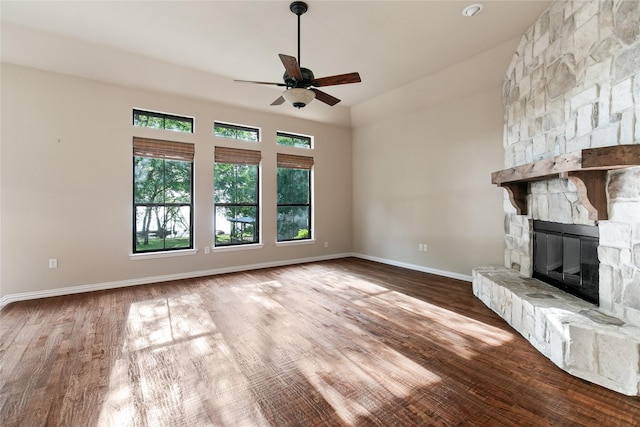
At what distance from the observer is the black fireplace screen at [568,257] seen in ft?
8.47

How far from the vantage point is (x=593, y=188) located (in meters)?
2.31

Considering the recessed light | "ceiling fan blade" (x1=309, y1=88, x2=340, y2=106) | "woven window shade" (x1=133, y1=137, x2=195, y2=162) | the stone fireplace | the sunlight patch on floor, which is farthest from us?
"woven window shade" (x1=133, y1=137, x2=195, y2=162)

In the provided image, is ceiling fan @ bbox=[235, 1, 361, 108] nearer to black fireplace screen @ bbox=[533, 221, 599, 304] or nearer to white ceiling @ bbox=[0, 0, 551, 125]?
white ceiling @ bbox=[0, 0, 551, 125]

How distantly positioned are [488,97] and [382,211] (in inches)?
109

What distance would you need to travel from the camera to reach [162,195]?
4.78 m

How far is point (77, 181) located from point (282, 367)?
4.03 meters

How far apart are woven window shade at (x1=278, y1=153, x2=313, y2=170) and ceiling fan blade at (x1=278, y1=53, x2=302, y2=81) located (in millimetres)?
2999

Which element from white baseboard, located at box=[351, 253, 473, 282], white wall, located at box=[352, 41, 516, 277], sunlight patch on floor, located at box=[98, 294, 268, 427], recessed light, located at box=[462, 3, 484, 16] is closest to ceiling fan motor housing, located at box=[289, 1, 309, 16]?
recessed light, located at box=[462, 3, 484, 16]

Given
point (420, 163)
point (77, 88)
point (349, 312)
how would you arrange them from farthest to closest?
1. point (420, 163)
2. point (77, 88)
3. point (349, 312)

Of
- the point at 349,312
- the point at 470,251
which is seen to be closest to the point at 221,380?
the point at 349,312

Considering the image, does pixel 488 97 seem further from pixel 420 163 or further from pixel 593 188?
pixel 593 188

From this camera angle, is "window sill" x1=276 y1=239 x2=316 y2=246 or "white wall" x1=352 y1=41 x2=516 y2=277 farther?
"window sill" x1=276 y1=239 x2=316 y2=246

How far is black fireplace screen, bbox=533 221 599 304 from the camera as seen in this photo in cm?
258

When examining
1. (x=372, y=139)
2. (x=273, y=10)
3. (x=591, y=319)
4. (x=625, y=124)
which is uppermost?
(x=273, y=10)
